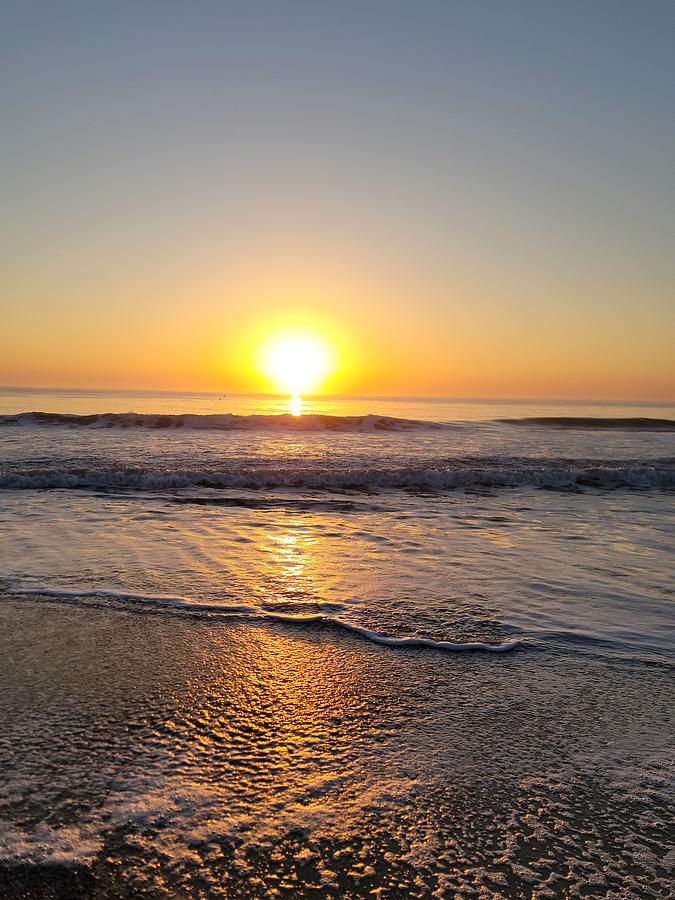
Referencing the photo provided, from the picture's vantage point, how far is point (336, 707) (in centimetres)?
286

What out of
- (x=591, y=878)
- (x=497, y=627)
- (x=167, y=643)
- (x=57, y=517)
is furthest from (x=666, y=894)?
(x=57, y=517)

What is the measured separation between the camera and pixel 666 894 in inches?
68.6

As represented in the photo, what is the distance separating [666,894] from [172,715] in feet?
6.82

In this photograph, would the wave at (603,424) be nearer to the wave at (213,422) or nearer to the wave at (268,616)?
the wave at (213,422)

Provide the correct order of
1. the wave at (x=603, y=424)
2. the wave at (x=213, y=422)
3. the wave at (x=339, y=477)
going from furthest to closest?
the wave at (x=603, y=424) → the wave at (x=213, y=422) → the wave at (x=339, y=477)

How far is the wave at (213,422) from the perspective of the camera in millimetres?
25594

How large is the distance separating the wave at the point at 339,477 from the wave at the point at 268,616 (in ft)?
21.4

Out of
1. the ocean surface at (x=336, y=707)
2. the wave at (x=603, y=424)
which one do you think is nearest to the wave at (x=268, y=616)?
the ocean surface at (x=336, y=707)

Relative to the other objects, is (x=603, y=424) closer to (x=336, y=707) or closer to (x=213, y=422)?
(x=213, y=422)

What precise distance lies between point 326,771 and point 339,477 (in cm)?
1041

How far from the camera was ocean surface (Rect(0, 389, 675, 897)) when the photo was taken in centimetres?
187

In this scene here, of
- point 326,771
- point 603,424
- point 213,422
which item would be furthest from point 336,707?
point 603,424

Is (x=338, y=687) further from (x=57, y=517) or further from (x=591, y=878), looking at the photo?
(x=57, y=517)

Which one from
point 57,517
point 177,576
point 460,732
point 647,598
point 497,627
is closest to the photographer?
point 460,732
